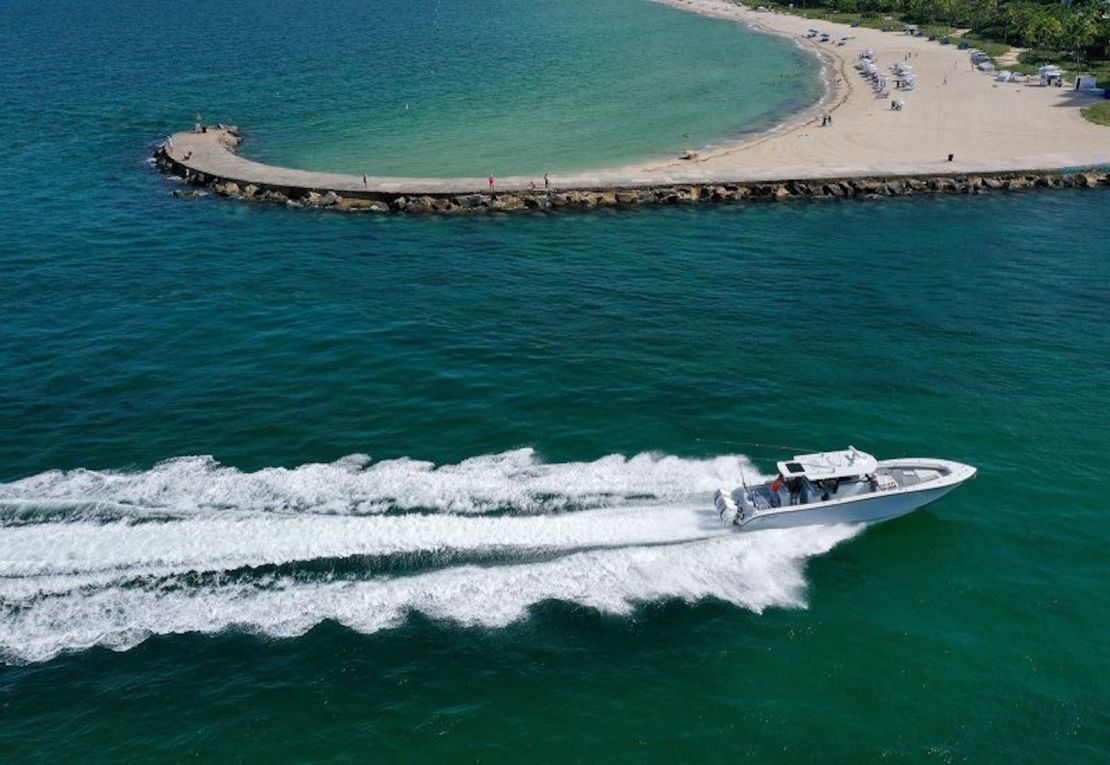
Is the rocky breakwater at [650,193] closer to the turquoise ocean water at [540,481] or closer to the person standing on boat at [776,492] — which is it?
the turquoise ocean water at [540,481]

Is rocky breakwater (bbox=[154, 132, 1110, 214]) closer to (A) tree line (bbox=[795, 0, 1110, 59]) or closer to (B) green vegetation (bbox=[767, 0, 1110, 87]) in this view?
(B) green vegetation (bbox=[767, 0, 1110, 87])

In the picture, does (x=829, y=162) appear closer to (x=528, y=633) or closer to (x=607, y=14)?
(x=528, y=633)

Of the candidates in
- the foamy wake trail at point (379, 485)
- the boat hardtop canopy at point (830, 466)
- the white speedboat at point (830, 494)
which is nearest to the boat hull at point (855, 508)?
the white speedboat at point (830, 494)

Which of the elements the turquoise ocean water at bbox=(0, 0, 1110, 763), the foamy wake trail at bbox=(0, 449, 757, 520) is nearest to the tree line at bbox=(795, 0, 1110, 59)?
the turquoise ocean water at bbox=(0, 0, 1110, 763)

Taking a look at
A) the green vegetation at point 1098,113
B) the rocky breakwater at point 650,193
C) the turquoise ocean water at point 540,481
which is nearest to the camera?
the turquoise ocean water at point 540,481

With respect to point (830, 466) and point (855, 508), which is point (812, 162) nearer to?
point (830, 466)

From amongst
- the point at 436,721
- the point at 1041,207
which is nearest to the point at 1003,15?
the point at 1041,207

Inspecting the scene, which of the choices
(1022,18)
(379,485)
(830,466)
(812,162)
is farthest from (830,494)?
(1022,18)
